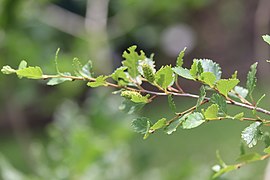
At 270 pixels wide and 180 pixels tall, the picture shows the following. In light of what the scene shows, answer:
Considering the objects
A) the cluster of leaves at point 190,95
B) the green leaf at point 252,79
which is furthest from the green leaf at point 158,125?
the green leaf at point 252,79

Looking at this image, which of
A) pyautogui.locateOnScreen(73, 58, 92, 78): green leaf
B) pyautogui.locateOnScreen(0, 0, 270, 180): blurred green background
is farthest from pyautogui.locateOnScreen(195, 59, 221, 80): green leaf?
pyautogui.locateOnScreen(0, 0, 270, 180): blurred green background

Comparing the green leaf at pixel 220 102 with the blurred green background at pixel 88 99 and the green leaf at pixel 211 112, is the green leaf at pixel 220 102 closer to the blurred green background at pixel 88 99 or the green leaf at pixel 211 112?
the green leaf at pixel 211 112

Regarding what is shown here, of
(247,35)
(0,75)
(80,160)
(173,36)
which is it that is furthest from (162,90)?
(247,35)

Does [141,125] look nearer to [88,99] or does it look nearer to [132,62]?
[132,62]

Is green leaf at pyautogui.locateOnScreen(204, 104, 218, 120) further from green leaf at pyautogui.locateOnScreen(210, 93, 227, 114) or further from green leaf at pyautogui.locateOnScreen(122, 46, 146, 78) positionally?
green leaf at pyautogui.locateOnScreen(122, 46, 146, 78)

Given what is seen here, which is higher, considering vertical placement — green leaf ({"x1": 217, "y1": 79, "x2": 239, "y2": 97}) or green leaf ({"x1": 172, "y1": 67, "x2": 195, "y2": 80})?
green leaf ({"x1": 172, "y1": 67, "x2": 195, "y2": 80})

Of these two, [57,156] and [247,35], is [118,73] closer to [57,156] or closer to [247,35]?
[57,156]

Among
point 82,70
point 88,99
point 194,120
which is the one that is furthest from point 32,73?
point 88,99
